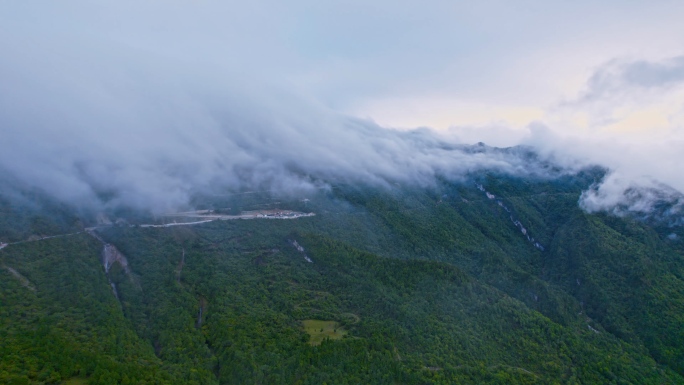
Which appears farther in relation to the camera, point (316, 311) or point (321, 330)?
point (316, 311)

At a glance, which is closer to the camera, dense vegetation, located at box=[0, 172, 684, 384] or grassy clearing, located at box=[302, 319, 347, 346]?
dense vegetation, located at box=[0, 172, 684, 384]

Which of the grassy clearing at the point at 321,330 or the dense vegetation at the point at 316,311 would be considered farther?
the grassy clearing at the point at 321,330

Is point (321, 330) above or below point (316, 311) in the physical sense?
below

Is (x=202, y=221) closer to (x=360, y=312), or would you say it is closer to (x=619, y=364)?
(x=360, y=312)
